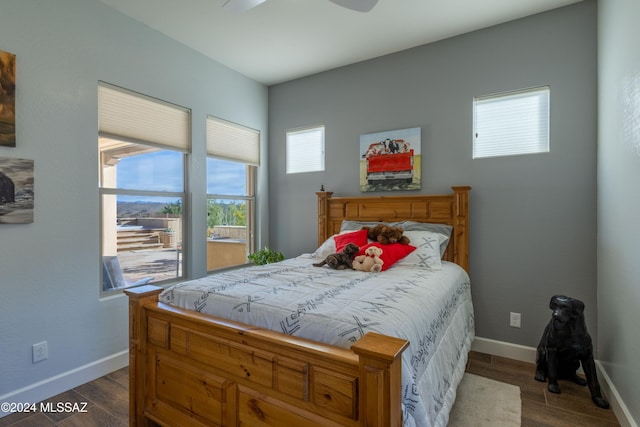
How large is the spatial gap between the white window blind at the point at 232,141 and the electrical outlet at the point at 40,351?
2.09 metres

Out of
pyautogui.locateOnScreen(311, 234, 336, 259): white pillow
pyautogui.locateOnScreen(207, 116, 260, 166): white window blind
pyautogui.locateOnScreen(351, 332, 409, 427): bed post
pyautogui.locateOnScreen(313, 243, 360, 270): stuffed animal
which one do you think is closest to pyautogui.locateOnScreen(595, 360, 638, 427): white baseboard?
pyautogui.locateOnScreen(351, 332, 409, 427): bed post

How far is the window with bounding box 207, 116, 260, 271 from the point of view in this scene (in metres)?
3.47

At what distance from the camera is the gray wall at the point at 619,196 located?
173cm

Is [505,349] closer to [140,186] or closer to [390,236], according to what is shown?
[390,236]

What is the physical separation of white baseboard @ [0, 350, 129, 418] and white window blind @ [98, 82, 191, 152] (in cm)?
176

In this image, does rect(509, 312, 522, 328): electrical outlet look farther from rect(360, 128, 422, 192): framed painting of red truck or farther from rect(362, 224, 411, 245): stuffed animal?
rect(360, 128, 422, 192): framed painting of red truck

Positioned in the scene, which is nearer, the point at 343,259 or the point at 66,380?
the point at 66,380

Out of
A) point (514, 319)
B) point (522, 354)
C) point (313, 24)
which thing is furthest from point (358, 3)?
point (522, 354)

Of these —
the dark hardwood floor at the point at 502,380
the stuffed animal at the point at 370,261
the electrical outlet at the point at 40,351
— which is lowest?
the dark hardwood floor at the point at 502,380

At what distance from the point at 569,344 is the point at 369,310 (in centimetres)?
166

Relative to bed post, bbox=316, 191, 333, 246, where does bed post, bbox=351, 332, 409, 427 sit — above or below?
below

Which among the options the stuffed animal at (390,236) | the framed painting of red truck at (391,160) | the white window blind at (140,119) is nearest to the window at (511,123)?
the framed painting of red truck at (391,160)

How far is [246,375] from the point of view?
1398 millimetres

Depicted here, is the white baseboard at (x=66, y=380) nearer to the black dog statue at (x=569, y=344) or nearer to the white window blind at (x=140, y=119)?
the white window blind at (x=140, y=119)
